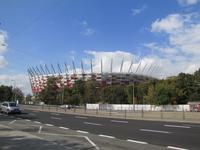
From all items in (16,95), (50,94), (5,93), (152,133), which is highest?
(5,93)

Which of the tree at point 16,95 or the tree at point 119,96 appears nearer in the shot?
the tree at point 119,96

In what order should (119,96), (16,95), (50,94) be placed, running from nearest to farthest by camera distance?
(119,96) < (50,94) < (16,95)

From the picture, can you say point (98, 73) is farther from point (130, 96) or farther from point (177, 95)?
point (177, 95)

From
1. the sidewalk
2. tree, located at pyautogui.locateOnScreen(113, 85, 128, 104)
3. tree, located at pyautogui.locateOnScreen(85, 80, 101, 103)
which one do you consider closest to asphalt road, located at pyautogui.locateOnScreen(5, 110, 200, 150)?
the sidewalk

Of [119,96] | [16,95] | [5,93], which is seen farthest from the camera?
[16,95]

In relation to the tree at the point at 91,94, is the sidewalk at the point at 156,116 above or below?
below

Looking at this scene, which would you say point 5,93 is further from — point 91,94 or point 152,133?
point 152,133

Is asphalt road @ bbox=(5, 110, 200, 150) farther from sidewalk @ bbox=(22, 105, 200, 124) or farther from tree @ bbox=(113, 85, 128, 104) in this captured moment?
tree @ bbox=(113, 85, 128, 104)

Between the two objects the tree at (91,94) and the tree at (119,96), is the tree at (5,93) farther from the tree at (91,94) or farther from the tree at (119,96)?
the tree at (119,96)

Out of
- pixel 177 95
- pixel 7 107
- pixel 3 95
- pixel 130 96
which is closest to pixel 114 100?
pixel 130 96

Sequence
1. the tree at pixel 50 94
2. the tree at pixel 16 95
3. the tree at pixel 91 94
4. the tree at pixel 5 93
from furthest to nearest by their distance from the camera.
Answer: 1. the tree at pixel 5 93
2. the tree at pixel 16 95
3. the tree at pixel 91 94
4. the tree at pixel 50 94

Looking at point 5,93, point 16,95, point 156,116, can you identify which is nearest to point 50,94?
point 16,95

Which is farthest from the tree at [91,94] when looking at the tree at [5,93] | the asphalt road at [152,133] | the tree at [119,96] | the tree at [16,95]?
the asphalt road at [152,133]

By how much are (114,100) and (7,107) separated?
293 ft
